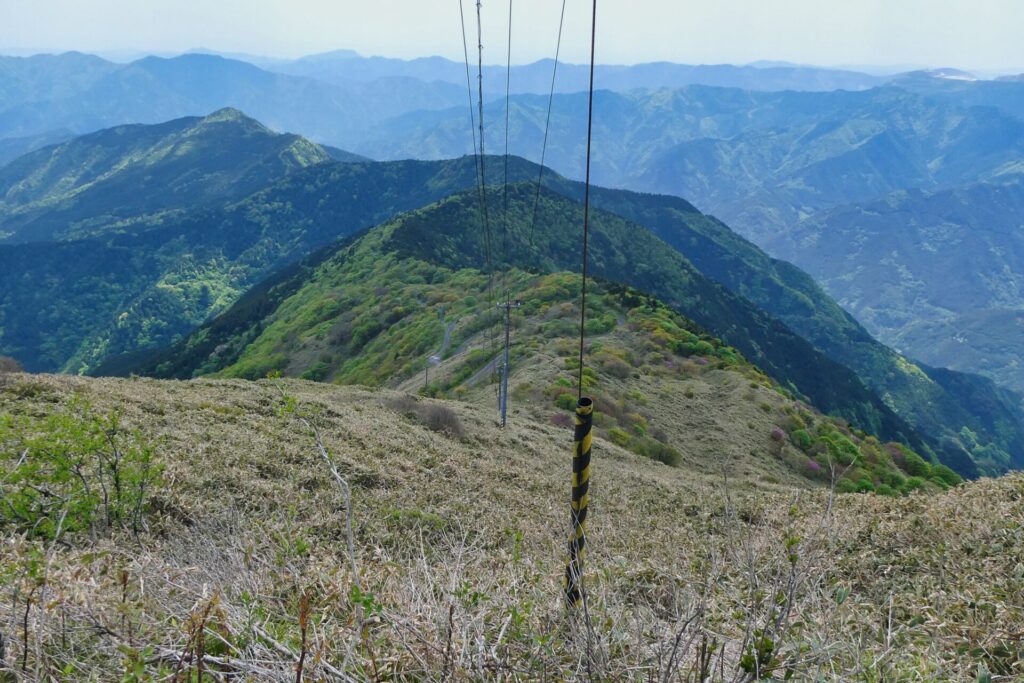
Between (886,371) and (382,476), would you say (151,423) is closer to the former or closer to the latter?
(382,476)

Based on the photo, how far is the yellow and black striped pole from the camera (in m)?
5.48

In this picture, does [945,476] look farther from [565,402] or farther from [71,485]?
[71,485]

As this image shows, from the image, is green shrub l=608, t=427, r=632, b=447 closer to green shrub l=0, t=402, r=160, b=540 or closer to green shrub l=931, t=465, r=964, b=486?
green shrub l=931, t=465, r=964, b=486

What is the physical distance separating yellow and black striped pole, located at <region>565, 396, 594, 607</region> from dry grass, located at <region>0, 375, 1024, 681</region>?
29 centimetres

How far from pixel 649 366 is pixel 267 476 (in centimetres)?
3531

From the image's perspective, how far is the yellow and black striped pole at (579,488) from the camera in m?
5.48

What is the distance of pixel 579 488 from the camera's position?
563 centimetres

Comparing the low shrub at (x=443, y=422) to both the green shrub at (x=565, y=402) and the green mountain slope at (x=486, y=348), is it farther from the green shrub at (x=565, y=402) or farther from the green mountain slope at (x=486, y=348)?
the green shrub at (x=565, y=402)

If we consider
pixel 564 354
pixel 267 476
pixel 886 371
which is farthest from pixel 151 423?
pixel 886 371

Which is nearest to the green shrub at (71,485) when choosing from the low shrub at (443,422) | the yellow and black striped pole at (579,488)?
the yellow and black striped pole at (579,488)

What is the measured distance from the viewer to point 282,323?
275 feet

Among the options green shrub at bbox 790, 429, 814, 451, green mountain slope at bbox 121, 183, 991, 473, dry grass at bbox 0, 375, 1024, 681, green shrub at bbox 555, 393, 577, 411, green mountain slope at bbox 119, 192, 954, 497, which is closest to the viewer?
dry grass at bbox 0, 375, 1024, 681

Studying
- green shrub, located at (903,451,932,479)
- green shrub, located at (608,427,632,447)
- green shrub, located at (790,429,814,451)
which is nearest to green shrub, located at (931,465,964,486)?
green shrub, located at (903,451,932,479)

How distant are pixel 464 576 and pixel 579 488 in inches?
93.6
